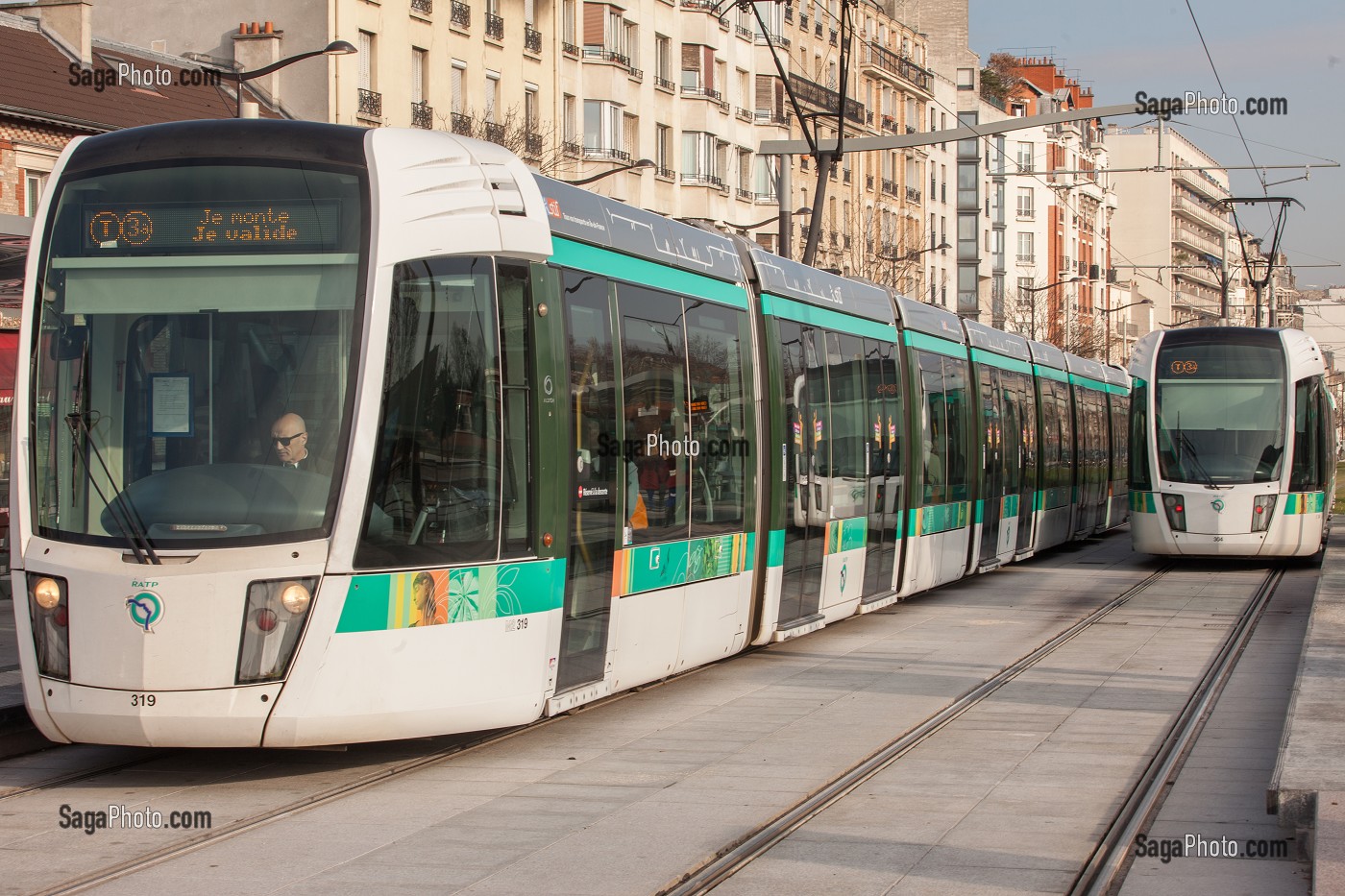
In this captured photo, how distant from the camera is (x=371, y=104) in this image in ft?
136

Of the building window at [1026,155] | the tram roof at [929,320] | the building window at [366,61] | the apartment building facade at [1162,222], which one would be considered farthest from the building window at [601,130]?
the apartment building facade at [1162,222]

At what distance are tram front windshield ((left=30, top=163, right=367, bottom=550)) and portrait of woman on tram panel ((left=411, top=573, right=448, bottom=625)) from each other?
525mm

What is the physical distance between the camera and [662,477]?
11.0 meters

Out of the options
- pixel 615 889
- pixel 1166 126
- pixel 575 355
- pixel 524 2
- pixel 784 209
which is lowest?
pixel 615 889

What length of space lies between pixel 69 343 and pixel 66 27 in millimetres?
32052

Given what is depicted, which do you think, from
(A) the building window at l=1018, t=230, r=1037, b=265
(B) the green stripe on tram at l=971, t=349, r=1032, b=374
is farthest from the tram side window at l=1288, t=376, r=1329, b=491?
(A) the building window at l=1018, t=230, r=1037, b=265

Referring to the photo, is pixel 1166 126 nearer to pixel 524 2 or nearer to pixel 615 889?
pixel 524 2

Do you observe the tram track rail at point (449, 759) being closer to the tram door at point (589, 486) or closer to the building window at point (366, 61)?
the tram door at point (589, 486)

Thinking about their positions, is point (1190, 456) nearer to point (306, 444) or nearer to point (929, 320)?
point (929, 320)

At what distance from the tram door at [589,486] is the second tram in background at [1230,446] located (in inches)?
571

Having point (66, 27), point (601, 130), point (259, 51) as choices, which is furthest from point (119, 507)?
point (601, 130)

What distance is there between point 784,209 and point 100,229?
16.7 metres

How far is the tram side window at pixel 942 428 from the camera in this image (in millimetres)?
18406

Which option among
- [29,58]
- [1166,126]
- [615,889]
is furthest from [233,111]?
[1166,126]
